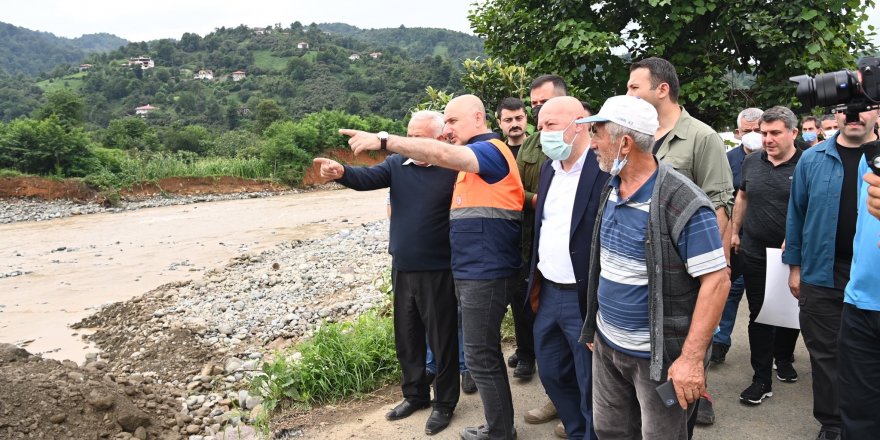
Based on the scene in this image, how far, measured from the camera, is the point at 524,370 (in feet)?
14.1

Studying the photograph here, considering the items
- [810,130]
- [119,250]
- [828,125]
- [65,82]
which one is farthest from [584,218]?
[65,82]

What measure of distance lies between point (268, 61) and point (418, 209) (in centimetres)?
8958

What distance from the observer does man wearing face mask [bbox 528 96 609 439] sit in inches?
113

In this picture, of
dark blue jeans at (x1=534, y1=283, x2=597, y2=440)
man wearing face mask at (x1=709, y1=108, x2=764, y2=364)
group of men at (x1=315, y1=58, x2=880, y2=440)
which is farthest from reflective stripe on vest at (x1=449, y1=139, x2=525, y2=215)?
man wearing face mask at (x1=709, y1=108, x2=764, y2=364)

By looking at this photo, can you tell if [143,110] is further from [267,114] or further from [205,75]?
[205,75]

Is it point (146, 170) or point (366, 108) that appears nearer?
point (146, 170)

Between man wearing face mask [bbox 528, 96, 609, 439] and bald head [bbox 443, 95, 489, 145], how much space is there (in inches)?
19.1

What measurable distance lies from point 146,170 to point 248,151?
259 inches

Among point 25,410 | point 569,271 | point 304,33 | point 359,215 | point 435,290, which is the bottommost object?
point 359,215

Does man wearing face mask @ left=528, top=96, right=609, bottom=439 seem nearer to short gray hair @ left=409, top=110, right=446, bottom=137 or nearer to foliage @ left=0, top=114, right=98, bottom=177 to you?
short gray hair @ left=409, top=110, right=446, bottom=137

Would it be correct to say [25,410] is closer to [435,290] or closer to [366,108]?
[435,290]

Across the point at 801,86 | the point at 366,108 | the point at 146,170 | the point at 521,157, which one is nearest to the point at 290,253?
the point at 521,157

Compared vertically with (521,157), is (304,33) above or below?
above

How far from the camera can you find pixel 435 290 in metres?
3.61
